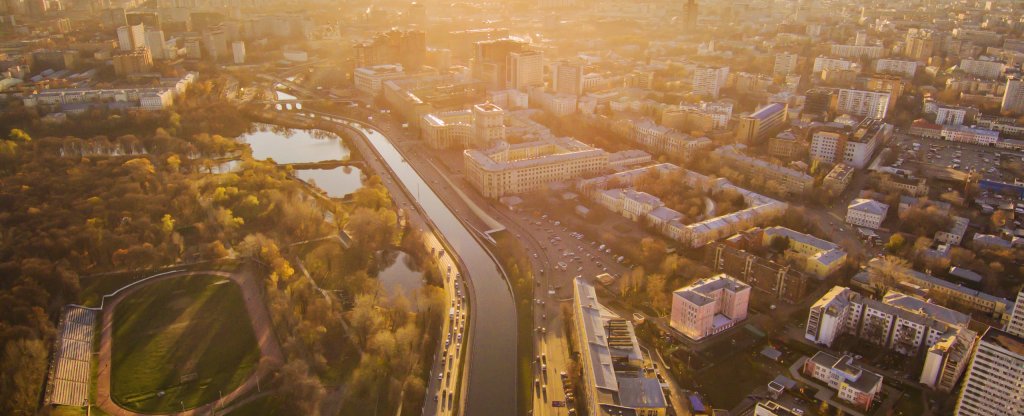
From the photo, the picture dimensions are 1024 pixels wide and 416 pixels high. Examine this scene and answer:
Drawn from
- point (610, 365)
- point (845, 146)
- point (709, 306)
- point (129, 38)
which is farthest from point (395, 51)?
point (610, 365)

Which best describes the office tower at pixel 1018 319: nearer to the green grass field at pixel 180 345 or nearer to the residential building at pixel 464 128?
the green grass field at pixel 180 345

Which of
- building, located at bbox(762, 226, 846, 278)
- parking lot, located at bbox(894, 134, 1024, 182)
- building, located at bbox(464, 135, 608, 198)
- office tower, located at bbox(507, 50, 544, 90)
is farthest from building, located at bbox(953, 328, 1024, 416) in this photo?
office tower, located at bbox(507, 50, 544, 90)

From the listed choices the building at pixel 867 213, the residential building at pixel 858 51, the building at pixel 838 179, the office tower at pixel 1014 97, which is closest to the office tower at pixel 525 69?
the building at pixel 838 179

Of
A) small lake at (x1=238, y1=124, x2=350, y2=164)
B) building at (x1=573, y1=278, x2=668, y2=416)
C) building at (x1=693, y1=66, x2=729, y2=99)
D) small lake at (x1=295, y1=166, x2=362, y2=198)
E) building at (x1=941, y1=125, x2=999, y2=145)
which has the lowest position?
small lake at (x1=295, y1=166, x2=362, y2=198)

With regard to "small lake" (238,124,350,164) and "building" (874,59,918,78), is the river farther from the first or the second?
"building" (874,59,918,78)

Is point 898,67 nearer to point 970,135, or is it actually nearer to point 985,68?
point 985,68

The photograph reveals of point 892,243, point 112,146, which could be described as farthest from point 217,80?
point 892,243
